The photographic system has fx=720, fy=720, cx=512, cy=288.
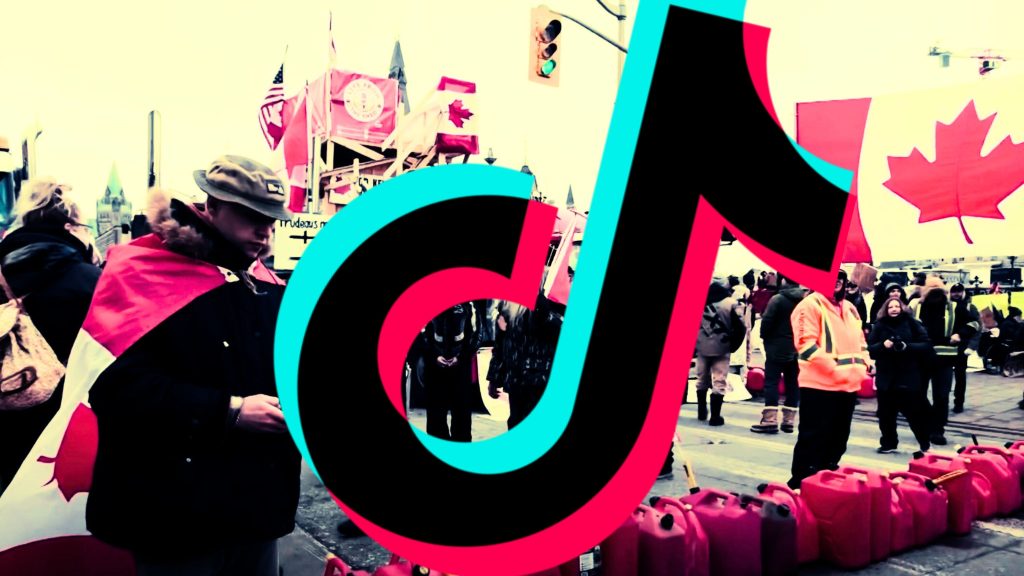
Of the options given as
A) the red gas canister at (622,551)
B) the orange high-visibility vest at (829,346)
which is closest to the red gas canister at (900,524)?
the orange high-visibility vest at (829,346)

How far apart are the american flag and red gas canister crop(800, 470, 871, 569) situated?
1486cm

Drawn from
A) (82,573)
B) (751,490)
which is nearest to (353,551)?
(82,573)

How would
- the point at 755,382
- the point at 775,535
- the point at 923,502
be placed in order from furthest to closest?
the point at 755,382
the point at 923,502
the point at 775,535

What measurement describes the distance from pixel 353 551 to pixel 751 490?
11.2ft

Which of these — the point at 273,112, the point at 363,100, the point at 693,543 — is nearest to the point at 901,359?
the point at 693,543

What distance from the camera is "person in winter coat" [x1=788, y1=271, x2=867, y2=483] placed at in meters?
5.71

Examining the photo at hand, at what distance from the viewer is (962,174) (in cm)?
506

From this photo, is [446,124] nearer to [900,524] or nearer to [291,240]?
[291,240]

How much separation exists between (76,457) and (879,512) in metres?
4.48

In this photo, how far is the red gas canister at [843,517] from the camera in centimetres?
437

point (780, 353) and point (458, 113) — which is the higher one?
point (458, 113)

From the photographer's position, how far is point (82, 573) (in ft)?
10.1

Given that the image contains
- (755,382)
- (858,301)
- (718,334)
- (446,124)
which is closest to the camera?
(718,334)

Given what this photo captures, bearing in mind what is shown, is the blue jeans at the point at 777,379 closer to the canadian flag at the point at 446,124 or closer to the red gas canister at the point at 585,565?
the canadian flag at the point at 446,124
